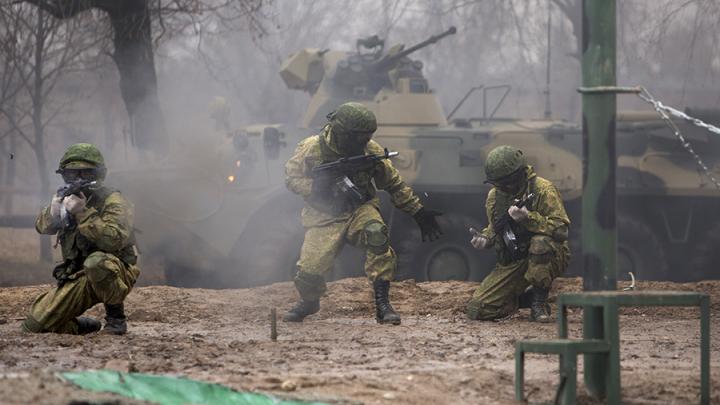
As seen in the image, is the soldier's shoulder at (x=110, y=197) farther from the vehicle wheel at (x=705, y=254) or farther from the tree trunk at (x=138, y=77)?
the tree trunk at (x=138, y=77)

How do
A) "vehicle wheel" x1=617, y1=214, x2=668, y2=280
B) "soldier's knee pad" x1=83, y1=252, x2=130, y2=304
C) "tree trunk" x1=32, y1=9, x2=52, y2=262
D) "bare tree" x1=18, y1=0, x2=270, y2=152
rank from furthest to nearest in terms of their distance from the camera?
1. "tree trunk" x1=32, y1=9, x2=52, y2=262
2. "bare tree" x1=18, y1=0, x2=270, y2=152
3. "vehicle wheel" x1=617, y1=214, x2=668, y2=280
4. "soldier's knee pad" x1=83, y1=252, x2=130, y2=304

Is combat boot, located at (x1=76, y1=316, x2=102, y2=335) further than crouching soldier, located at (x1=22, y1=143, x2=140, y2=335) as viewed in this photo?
Yes

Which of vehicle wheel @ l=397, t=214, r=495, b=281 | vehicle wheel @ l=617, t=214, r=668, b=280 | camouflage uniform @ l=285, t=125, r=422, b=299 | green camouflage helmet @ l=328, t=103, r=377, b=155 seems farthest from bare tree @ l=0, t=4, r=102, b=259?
green camouflage helmet @ l=328, t=103, r=377, b=155

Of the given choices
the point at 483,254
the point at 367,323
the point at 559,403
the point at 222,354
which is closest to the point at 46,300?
the point at 222,354

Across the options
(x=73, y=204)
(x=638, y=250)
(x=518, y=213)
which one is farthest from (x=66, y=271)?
(x=638, y=250)

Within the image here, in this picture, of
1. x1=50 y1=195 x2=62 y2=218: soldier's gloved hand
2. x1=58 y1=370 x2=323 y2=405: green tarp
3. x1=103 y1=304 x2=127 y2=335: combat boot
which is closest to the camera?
x1=58 y1=370 x2=323 y2=405: green tarp

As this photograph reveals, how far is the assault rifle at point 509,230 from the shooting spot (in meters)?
9.59

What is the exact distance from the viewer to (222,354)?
7.51 m

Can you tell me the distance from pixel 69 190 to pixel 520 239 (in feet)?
10.8

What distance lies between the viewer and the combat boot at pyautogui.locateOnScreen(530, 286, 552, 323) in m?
9.71

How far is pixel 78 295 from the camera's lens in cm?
824

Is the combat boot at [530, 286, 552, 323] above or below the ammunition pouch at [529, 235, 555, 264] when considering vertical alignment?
below

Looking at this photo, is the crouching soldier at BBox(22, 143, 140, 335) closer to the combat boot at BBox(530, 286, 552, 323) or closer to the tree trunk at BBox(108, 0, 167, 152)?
the combat boot at BBox(530, 286, 552, 323)

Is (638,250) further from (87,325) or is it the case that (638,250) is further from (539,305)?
(87,325)
